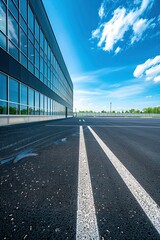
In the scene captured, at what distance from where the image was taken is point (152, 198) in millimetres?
1661

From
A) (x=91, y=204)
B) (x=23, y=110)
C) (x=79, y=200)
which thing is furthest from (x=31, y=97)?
(x=91, y=204)

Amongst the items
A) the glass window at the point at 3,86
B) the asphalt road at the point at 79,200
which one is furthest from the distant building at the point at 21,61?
the asphalt road at the point at 79,200

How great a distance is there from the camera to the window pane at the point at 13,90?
11.2 metres

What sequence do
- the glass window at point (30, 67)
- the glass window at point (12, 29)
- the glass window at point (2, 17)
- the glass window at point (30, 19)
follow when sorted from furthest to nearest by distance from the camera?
the glass window at point (30, 19) < the glass window at point (30, 67) < the glass window at point (12, 29) < the glass window at point (2, 17)

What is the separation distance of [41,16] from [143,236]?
83.0ft

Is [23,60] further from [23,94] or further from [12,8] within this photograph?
[12,8]

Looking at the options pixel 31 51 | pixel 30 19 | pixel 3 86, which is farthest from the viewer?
pixel 31 51

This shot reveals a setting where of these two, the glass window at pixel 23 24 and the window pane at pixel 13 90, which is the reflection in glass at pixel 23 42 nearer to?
the glass window at pixel 23 24

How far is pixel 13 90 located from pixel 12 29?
5.85 meters

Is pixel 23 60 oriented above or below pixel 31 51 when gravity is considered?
below

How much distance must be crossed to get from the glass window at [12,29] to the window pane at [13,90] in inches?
158

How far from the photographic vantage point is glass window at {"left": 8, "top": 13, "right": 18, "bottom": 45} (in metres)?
10.9

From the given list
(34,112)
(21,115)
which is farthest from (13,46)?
(34,112)

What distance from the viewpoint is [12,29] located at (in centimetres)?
1137
